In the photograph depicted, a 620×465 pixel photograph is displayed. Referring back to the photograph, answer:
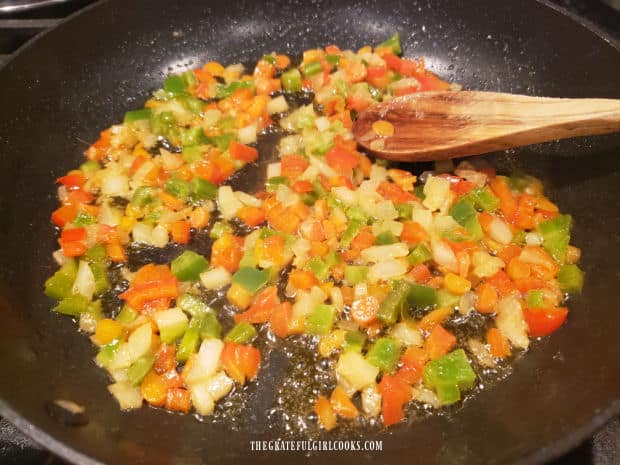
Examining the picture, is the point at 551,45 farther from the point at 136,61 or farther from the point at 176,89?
the point at 136,61

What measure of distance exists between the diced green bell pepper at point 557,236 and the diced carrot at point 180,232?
5.35 feet

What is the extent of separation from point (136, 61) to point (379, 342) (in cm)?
214

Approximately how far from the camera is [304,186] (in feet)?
7.87

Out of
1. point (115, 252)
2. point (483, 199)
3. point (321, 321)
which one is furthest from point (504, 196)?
point (115, 252)

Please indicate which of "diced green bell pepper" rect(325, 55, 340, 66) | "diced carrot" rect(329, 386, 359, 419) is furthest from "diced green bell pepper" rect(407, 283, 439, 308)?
"diced green bell pepper" rect(325, 55, 340, 66)

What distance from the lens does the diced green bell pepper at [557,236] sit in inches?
86.6

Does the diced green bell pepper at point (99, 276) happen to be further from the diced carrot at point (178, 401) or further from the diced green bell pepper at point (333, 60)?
the diced green bell pepper at point (333, 60)

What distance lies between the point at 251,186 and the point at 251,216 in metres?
0.25

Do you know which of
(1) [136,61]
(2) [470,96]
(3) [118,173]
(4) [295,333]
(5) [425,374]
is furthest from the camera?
(1) [136,61]

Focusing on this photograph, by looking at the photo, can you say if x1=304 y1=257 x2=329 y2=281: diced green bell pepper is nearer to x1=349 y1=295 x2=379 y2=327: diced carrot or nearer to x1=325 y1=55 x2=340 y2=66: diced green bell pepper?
x1=349 y1=295 x2=379 y2=327: diced carrot

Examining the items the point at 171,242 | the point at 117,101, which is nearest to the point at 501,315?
the point at 171,242

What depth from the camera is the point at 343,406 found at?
1.82m

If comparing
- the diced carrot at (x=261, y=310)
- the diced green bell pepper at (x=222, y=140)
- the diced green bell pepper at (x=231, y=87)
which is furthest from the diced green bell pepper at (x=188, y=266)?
the diced green bell pepper at (x=231, y=87)

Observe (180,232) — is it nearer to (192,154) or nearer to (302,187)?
(192,154)
